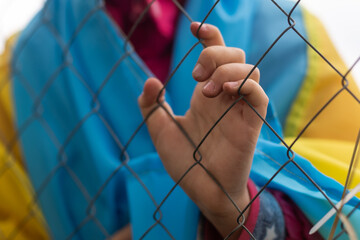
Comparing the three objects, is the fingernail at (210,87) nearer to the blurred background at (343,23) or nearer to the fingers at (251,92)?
the fingers at (251,92)

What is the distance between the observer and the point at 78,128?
778 mm

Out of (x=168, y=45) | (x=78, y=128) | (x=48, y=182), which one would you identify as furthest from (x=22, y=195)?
(x=168, y=45)

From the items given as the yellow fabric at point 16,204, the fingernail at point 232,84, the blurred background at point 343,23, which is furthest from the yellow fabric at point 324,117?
the yellow fabric at point 16,204

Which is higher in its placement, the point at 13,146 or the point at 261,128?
the point at 261,128

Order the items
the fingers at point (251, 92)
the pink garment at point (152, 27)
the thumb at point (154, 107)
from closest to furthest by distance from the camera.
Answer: the fingers at point (251, 92) → the thumb at point (154, 107) → the pink garment at point (152, 27)

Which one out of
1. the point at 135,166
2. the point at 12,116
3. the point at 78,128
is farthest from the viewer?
the point at 12,116

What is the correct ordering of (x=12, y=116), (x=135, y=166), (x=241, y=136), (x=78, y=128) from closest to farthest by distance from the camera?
(x=241, y=136), (x=135, y=166), (x=78, y=128), (x=12, y=116)

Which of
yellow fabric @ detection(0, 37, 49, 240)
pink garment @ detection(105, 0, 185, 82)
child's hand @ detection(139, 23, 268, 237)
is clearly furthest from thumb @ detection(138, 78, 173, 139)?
yellow fabric @ detection(0, 37, 49, 240)

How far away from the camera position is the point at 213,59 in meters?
0.45

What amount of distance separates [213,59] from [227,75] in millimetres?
24

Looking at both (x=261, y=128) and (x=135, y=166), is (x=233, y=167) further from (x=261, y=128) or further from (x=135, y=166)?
(x=135, y=166)

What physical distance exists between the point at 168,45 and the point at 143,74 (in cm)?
10

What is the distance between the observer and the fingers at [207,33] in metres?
0.48

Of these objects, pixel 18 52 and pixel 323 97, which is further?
pixel 18 52
